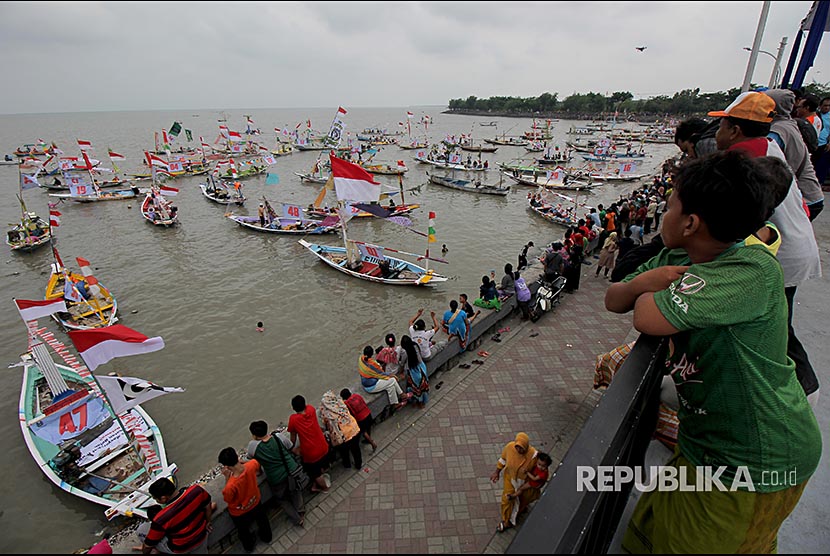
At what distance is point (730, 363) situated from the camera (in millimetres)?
1712

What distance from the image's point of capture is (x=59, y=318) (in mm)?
14812

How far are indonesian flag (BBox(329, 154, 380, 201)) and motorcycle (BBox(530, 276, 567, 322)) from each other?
23.2ft

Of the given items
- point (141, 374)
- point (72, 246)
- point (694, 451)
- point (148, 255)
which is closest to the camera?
point (694, 451)

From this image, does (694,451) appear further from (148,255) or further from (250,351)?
(148,255)

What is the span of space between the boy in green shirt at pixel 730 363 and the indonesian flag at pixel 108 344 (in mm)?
6738

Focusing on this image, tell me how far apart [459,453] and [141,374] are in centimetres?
1101

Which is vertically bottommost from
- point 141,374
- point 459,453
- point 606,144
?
point 141,374

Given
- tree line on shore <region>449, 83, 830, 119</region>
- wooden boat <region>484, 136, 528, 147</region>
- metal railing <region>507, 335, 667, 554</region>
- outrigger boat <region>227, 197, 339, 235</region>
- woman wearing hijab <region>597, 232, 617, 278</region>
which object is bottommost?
outrigger boat <region>227, 197, 339, 235</region>

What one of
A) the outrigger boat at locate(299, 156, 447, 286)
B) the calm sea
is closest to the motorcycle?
the outrigger boat at locate(299, 156, 447, 286)

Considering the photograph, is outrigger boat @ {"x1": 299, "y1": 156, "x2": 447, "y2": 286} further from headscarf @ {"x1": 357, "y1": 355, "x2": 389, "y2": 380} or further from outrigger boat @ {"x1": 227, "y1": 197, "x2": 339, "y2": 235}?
headscarf @ {"x1": 357, "y1": 355, "x2": 389, "y2": 380}

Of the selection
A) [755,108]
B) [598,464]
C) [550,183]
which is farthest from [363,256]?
[550,183]

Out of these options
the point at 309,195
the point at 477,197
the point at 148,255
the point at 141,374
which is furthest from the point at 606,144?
the point at 141,374

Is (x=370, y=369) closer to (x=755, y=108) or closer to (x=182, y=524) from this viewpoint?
(x=182, y=524)

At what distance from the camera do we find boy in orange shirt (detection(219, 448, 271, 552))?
479cm
